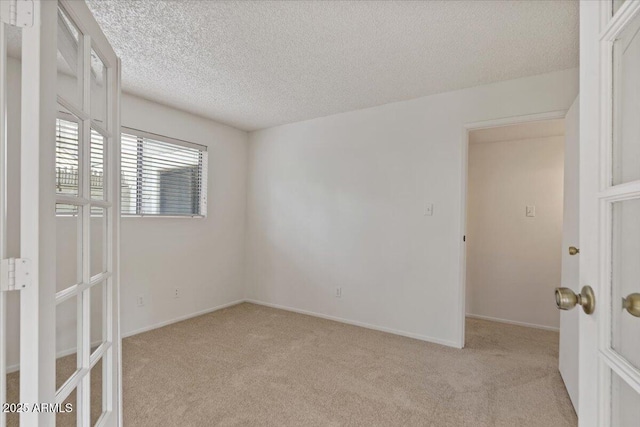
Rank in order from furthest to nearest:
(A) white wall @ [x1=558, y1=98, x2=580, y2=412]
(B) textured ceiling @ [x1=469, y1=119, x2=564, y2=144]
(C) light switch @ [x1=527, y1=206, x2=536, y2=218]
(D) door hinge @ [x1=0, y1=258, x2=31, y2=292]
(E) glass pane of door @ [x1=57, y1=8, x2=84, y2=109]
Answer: (C) light switch @ [x1=527, y1=206, x2=536, y2=218] → (B) textured ceiling @ [x1=469, y1=119, x2=564, y2=144] → (A) white wall @ [x1=558, y1=98, x2=580, y2=412] → (E) glass pane of door @ [x1=57, y1=8, x2=84, y2=109] → (D) door hinge @ [x1=0, y1=258, x2=31, y2=292]

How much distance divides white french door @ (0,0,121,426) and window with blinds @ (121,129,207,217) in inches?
67.0

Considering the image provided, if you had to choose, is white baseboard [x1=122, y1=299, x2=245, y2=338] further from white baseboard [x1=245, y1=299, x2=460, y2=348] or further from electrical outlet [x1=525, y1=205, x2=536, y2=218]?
electrical outlet [x1=525, y1=205, x2=536, y2=218]

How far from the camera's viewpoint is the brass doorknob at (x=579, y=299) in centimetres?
72

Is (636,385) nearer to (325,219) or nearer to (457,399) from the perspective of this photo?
(457,399)

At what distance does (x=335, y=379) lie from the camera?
215 centimetres

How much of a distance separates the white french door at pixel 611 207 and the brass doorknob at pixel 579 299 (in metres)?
0.01

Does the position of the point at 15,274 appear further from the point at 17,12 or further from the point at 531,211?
the point at 531,211

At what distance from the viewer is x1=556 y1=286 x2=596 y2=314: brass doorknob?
0.72 meters

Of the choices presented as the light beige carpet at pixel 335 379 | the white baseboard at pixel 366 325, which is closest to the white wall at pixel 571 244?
the light beige carpet at pixel 335 379

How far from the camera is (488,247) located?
3719mm

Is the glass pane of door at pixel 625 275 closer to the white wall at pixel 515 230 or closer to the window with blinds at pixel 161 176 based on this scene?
the white wall at pixel 515 230

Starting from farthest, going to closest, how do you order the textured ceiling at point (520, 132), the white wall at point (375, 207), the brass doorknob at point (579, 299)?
the textured ceiling at point (520, 132) < the white wall at point (375, 207) < the brass doorknob at point (579, 299)

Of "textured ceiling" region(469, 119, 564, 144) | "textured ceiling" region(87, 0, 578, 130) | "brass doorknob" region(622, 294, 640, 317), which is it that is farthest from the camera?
"textured ceiling" region(469, 119, 564, 144)

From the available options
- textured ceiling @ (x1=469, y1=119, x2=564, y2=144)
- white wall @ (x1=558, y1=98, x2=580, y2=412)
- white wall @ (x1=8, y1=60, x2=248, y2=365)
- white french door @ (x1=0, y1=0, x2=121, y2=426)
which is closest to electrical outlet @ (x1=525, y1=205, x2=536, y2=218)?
textured ceiling @ (x1=469, y1=119, x2=564, y2=144)
